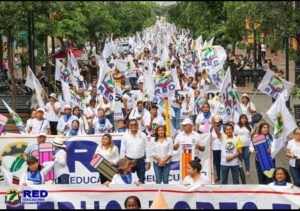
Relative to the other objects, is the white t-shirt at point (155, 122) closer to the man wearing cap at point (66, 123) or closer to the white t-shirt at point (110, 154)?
the man wearing cap at point (66, 123)

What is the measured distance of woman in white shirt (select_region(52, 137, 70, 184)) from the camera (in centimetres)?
1152

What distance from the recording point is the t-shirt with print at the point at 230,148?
1214 centimetres

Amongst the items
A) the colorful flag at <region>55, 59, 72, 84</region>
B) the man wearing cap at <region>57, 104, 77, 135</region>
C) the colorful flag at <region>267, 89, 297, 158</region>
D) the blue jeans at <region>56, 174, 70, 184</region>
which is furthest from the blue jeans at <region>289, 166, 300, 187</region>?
the colorful flag at <region>55, 59, 72, 84</region>

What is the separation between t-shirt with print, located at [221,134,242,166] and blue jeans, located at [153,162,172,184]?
99 centimetres

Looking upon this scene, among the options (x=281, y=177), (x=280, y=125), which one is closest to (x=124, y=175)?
(x=281, y=177)

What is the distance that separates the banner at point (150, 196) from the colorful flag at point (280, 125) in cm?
223

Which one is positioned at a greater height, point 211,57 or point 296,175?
point 211,57

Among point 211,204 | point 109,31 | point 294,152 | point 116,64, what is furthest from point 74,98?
point 109,31

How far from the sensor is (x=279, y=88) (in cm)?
1550

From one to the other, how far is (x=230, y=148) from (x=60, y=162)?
2.92 meters

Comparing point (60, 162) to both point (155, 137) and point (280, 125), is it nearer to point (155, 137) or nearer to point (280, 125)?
point (155, 137)

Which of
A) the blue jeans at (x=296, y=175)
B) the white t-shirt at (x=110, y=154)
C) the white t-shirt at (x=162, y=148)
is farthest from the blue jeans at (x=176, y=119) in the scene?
the white t-shirt at (x=110, y=154)

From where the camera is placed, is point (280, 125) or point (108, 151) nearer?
point (108, 151)

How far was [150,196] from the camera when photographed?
30.7ft
